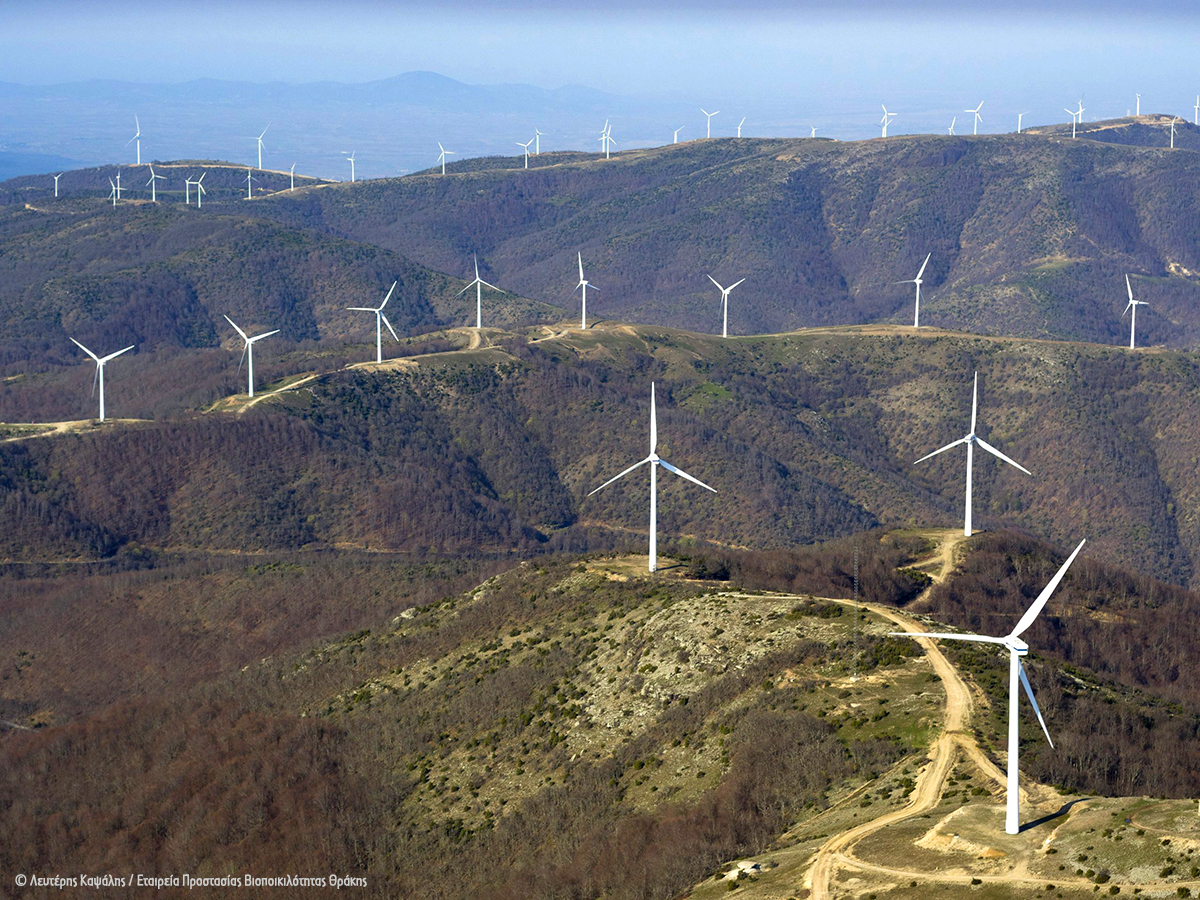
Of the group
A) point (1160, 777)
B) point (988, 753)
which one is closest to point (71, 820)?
point (988, 753)

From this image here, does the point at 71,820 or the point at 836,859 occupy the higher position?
the point at 836,859

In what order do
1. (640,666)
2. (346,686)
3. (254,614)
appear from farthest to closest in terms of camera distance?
(254,614) → (346,686) → (640,666)

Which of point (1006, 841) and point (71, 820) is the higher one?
point (1006, 841)

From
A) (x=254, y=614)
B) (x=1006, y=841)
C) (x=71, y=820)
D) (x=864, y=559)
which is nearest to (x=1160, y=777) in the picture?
(x=1006, y=841)

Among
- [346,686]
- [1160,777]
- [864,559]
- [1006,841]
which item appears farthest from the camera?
[864,559]

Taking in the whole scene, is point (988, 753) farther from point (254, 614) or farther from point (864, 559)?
point (254, 614)

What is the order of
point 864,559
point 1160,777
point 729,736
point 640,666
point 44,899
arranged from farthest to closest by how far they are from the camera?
point 864,559 < point 640,666 < point 44,899 < point 729,736 < point 1160,777

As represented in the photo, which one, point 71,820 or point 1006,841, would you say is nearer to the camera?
point 1006,841

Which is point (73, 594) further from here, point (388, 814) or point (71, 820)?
point (388, 814)

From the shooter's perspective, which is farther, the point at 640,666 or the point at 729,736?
the point at 640,666
